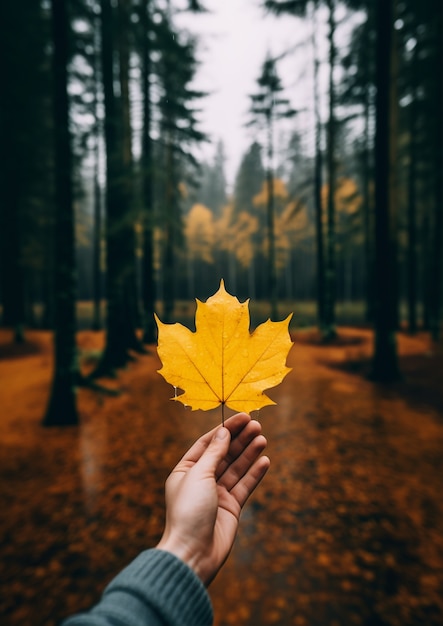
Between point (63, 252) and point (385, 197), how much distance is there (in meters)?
6.11

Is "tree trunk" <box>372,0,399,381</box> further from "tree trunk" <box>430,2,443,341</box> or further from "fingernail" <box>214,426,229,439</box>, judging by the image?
"fingernail" <box>214,426,229,439</box>

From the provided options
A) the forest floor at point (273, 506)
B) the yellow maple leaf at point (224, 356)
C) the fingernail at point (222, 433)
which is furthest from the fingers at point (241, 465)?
the forest floor at point (273, 506)

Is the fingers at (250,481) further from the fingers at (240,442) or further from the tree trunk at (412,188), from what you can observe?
the tree trunk at (412,188)

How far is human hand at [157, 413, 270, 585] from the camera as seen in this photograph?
1.08 m

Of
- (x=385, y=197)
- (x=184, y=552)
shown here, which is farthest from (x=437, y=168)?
(x=184, y=552)

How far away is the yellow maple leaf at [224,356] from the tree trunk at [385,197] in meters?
6.13

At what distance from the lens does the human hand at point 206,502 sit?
1.08 meters

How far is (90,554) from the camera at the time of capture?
114 inches

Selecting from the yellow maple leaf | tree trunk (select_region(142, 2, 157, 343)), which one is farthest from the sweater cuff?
tree trunk (select_region(142, 2, 157, 343))

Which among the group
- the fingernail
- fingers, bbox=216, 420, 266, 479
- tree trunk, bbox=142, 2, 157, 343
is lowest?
fingers, bbox=216, 420, 266, 479

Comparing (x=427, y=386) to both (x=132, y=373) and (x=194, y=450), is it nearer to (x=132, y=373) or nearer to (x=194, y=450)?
(x=132, y=373)

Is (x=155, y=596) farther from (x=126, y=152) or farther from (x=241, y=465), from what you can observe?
(x=126, y=152)

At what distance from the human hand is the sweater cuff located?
0.06 m

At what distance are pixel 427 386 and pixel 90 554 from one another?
21.3 ft
